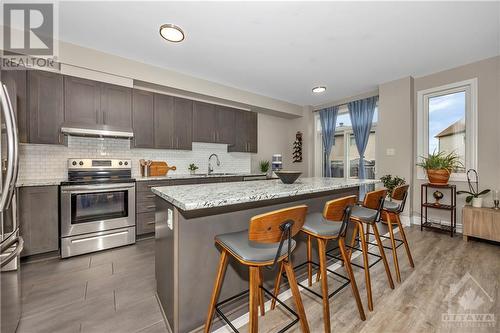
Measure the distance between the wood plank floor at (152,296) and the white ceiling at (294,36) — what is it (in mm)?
2707

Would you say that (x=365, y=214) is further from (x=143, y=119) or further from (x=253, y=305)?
(x=143, y=119)

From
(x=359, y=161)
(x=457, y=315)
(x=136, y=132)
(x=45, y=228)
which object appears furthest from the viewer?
(x=359, y=161)

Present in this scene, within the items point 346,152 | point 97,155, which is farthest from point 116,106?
point 346,152

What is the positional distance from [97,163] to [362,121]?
504 centimetres

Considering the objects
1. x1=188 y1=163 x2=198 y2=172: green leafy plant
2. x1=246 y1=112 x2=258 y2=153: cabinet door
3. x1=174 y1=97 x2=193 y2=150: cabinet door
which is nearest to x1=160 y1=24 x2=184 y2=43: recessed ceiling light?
x1=174 y1=97 x2=193 y2=150: cabinet door

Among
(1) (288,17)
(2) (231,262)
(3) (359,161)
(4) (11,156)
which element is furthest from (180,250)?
(3) (359,161)

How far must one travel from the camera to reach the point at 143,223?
→ 10.3 ft

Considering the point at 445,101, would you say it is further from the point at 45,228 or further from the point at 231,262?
the point at 45,228

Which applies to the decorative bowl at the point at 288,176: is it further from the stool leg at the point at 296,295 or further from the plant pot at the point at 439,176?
the plant pot at the point at 439,176

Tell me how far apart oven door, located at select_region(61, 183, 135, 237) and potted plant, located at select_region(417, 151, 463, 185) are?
4.63 metres

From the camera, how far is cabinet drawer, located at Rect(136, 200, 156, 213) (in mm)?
3119

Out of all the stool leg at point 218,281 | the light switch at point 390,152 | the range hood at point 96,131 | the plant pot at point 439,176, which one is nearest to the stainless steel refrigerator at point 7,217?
the stool leg at point 218,281

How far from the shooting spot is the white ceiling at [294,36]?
87.2 inches

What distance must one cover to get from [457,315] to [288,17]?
304 centimetres
